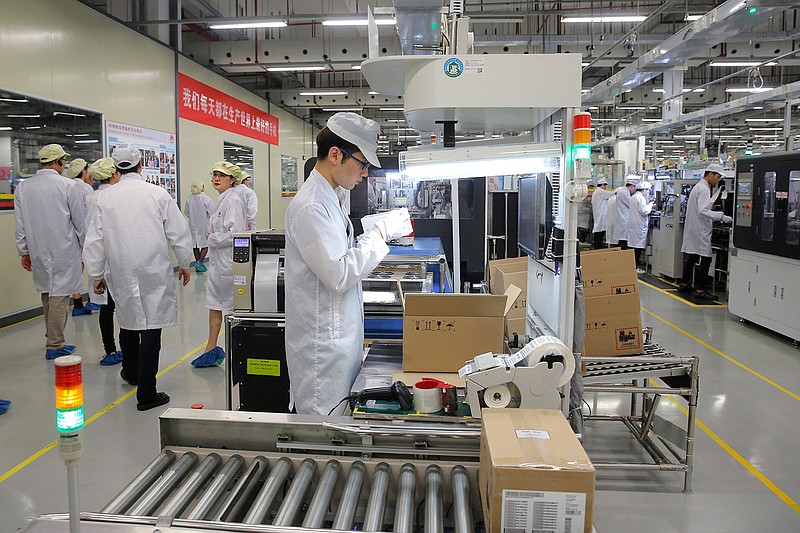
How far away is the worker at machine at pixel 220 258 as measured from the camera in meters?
4.30

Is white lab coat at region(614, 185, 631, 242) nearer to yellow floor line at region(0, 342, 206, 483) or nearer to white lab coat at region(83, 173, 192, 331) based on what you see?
yellow floor line at region(0, 342, 206, 483)

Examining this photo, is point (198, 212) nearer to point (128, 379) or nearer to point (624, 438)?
point (128, 379)

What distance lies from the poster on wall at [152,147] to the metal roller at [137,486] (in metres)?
6.44

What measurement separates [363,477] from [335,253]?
75cm

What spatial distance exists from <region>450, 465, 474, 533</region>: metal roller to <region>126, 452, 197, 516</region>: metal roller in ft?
1.95

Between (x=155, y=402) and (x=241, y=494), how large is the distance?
2623 mm

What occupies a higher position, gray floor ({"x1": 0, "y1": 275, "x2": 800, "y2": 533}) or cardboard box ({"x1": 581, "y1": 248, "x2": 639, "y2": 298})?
cardboard box ({"x1": 581, "y1": 248, "x2": 639, "y2": 298})

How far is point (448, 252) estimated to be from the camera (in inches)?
229

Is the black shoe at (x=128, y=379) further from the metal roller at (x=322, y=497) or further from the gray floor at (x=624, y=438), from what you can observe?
the metal roller at (x=322, y=497)

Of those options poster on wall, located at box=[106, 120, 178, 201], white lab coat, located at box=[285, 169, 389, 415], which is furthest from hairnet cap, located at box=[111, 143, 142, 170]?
poster on wall, located at box=[106, 120, 178, 201]

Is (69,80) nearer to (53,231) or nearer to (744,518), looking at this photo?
(53,231)

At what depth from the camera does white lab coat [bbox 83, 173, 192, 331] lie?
333 centimetres

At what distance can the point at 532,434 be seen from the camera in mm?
1170

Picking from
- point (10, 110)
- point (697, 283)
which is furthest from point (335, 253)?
point (697, 283)
